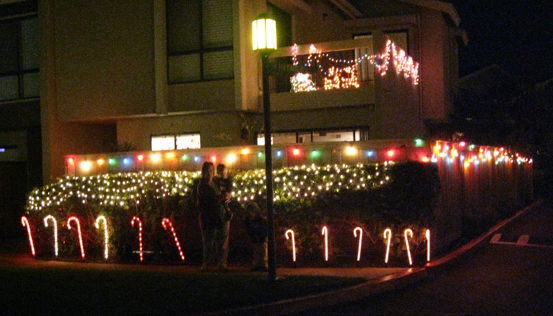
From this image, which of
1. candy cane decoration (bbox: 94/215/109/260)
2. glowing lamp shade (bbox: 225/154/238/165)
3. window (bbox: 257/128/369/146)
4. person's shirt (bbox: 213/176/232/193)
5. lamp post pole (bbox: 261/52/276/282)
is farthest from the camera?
window (bbox: 257/128/369/146)

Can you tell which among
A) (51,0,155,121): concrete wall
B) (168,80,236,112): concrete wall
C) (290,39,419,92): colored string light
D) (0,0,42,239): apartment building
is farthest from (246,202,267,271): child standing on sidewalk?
(0,0,42,239): apartment building

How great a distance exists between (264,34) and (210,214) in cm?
311

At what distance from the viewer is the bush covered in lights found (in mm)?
12094

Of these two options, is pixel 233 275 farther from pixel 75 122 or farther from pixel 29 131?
pixel 29 131

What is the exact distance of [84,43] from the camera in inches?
762

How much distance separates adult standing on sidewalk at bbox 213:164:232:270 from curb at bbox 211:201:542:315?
265 centimetres

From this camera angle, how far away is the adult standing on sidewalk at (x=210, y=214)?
1162cm

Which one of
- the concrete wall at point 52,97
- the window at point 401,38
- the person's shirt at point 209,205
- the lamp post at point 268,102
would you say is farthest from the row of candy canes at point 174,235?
the window at point 401,38

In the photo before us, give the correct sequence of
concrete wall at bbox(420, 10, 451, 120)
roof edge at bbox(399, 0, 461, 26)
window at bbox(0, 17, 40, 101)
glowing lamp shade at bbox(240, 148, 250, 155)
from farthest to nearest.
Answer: concrete wall at bbox(420, 10, 451, 120)
roof edge at bbox(399, 0, 461, 26)
window at bbox(0, 17, 40, 101)
glowing lamp shade at bbox(240, 148, 250, 155)

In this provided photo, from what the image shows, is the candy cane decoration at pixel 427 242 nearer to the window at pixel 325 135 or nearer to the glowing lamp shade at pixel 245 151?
the glowing lamp shade at pixel 245 151

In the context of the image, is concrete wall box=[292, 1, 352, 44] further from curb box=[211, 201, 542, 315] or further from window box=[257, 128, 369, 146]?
curb box=[211, 201, 542, 315]

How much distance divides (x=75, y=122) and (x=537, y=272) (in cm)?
1326

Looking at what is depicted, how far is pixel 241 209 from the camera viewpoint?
13.2m

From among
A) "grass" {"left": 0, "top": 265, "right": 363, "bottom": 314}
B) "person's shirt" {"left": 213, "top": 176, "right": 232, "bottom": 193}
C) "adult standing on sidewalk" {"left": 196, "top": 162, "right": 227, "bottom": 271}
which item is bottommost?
"grass" {"left": 0, "top": 265, "right": 363, "bottom": 314}
